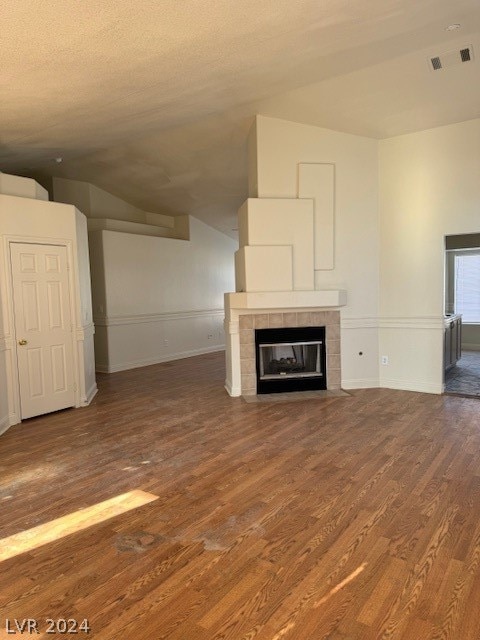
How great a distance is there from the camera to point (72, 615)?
1.90m

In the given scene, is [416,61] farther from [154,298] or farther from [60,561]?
[154,298]

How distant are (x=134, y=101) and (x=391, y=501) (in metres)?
4.39

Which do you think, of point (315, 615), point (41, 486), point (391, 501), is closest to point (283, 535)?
point (315, 615)

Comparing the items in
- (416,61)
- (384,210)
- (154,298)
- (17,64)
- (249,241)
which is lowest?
(154,298)

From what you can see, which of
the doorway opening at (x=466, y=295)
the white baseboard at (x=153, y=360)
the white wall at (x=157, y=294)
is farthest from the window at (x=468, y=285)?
the white baseboard at (x=153, y=360)

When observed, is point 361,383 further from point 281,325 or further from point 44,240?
point 44,240

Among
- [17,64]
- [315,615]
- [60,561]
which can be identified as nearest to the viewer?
[315,615]

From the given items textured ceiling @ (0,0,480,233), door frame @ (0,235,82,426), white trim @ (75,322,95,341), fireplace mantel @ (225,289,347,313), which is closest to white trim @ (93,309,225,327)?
white trim @ (75,322,95,341)

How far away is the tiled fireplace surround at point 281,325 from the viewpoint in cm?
577

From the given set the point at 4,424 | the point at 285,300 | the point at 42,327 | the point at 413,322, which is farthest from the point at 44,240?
the point at 413,322

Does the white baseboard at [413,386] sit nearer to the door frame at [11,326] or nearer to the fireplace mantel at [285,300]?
the fireplace mantel at [285,300]

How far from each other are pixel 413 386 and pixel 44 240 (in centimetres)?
511

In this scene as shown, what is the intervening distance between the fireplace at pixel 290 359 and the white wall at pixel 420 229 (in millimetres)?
923

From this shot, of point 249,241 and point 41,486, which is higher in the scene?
point 249,241
